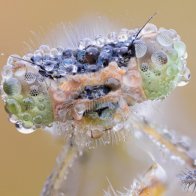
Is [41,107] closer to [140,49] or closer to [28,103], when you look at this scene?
[28,103]

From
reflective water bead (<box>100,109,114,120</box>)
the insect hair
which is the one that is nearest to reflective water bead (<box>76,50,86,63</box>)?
reflective water bead (<box>100,109,114,120</box>)

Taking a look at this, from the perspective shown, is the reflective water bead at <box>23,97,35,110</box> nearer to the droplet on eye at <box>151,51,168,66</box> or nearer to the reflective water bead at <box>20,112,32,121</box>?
the reflective water bead at <box>20,112,32,121</box>

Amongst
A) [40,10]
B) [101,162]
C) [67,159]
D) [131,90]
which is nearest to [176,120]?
[101,162]

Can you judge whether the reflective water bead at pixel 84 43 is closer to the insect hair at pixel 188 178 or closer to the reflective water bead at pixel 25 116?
the reflective water bead at pixel 25 116

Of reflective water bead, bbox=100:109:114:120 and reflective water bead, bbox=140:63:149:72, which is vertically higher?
reflective water bead, bbox=140:63:149:72

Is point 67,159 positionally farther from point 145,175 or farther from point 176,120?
point 176,120

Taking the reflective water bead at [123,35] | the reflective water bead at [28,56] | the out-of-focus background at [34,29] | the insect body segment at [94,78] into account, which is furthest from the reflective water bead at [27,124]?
the out-of-focus background at [34,29]

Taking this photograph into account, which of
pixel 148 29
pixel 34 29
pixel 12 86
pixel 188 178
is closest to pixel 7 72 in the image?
pixel 12 86
